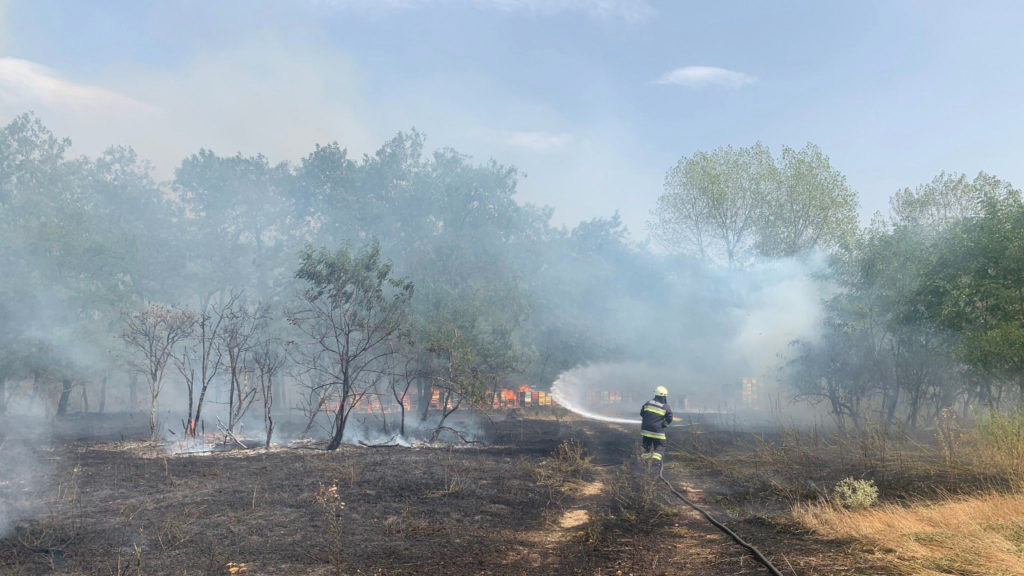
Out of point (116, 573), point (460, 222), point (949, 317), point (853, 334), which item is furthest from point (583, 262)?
point (116, 573)

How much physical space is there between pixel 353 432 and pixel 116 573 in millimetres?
16361

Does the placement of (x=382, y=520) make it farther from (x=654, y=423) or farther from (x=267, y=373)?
(x=267, y=373)

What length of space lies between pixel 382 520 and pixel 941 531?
22.8ft

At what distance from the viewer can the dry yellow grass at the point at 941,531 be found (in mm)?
6074

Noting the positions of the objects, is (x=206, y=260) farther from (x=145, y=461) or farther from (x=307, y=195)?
(x=145, y=461)

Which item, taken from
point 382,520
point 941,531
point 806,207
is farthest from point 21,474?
point 806,207

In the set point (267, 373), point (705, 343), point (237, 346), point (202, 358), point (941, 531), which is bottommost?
point (941, 531)

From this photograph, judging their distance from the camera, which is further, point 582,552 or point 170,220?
point 170,220

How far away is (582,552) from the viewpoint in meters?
8.00

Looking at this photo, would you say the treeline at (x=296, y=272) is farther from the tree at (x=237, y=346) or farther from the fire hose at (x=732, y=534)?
the fire hose at (x=732, y=534)

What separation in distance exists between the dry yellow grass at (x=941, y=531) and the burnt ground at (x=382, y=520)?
1.24 ft

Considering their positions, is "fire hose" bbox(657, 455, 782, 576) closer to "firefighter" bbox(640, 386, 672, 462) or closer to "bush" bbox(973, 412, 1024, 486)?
"firefighter" bbox(640, 386, 672, 462)

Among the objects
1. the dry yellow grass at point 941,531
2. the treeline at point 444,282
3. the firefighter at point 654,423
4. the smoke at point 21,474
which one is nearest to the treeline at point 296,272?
the treeline at point 444,282

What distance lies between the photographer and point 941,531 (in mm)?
7184
